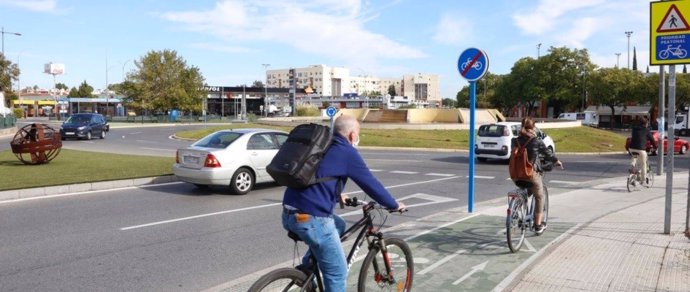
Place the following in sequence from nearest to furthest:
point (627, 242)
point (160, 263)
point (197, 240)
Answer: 1. point (160, 263)
2. point (627, 242)
3. point (197, 240)

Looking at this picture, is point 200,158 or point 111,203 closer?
point 111,203

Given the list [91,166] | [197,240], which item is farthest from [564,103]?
[197,240]

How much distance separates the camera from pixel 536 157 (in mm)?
6812

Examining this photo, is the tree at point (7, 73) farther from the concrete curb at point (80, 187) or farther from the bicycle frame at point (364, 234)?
the bicycle frame at point (364, 234)

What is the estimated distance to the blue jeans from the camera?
3514mm

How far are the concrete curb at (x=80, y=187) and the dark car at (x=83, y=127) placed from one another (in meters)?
21.7

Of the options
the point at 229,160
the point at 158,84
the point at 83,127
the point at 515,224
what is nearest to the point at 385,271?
the point at 515,224

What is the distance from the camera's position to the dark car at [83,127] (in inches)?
1266

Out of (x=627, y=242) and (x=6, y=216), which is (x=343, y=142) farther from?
(x=6, y=216)

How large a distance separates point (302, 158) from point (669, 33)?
5806 millimetres

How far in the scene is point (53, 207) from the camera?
9703 millimetres

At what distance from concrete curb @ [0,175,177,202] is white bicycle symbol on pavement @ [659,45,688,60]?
10.6 metres

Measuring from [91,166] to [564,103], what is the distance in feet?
261

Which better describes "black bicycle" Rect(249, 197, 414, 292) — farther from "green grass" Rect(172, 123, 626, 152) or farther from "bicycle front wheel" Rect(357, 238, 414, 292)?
"green grass" Rect(172, 123, 626, 152)
